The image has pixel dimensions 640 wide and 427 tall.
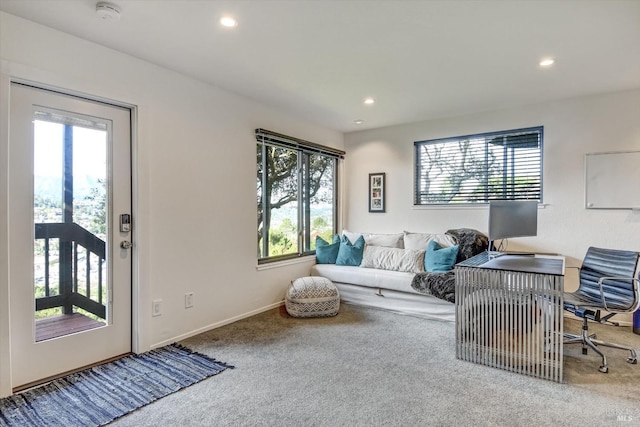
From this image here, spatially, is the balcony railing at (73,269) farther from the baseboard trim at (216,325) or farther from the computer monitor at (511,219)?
the computer monitor at (511,219)

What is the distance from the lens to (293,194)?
4.59 metres

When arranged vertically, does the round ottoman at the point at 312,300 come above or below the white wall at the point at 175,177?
below

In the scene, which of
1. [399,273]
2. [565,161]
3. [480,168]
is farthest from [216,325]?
[565,161]

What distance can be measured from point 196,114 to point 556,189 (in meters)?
3.96

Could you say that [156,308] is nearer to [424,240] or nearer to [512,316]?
[512,316]

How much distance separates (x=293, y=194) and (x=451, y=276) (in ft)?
7.16

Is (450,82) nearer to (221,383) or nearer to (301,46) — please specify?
(301,46)

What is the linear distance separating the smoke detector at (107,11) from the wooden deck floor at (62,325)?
80.5 inches

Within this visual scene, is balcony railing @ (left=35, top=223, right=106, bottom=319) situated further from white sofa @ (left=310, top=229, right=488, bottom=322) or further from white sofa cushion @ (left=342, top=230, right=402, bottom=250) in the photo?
white sofa cushion @ (left=342, top=230, right=402, bottom=250)

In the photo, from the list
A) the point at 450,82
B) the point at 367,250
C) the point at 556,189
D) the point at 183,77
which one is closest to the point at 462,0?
the point at 450,82

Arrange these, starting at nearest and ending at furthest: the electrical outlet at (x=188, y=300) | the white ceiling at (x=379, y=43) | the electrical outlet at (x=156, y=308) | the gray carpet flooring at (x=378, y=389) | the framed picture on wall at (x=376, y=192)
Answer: the gray carpet flooring at (x=378, y=389) → the white ceiling at (x=379, y=43) → the electrical outlet at (x=156, y=308) → the electrical outlet at (x=188, y=300) → the framed picture on wall at (x=376, y=192)

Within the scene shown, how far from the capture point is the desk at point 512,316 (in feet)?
7.80

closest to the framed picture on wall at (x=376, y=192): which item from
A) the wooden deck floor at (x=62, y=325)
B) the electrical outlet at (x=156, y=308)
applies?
the electrical outlet at (x=156, y=308)

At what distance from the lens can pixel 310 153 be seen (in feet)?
15.9
